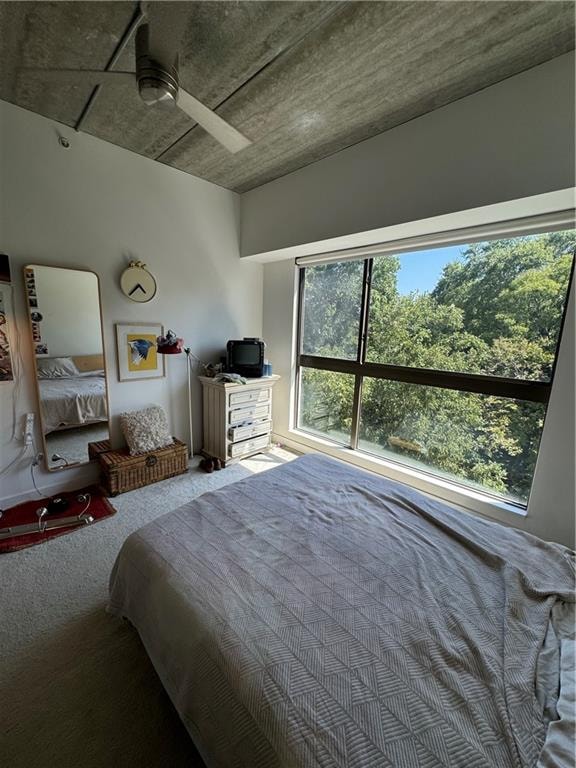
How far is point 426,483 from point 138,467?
2.37 meters

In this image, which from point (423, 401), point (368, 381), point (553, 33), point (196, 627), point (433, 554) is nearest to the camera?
point (196, 627)

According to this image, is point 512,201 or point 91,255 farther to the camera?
point 91,255

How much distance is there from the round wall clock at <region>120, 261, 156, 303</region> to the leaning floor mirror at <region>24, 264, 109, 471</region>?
8.5 inches

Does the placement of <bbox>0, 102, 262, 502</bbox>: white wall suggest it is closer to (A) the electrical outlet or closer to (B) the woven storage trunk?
(A) the electrical outlet

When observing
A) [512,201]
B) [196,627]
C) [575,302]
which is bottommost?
[196,627]

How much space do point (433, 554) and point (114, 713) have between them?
4.33 ft

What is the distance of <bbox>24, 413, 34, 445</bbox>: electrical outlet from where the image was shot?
2.23 m

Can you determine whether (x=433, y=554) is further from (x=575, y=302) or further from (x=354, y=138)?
(x=354, y=138)

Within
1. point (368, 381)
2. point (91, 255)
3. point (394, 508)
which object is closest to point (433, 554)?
point (394, 508)

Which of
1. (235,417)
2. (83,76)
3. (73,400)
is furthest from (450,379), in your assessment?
(73,400)

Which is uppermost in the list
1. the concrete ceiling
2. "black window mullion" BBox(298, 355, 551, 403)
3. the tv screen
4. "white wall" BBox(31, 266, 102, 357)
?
the concrete ceiling

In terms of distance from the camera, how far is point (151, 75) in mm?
1206

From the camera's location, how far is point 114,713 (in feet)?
3.67

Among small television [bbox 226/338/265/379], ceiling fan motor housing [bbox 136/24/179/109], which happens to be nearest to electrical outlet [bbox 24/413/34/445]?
small television [bbox 226/338/265/379]
